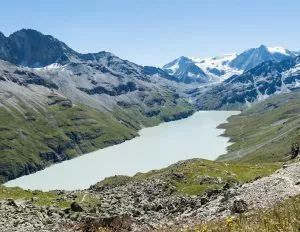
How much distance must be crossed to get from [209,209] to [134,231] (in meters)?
9.62

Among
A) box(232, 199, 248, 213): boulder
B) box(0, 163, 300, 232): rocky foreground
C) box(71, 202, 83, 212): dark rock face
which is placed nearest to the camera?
box(0, 163, 300, 232): rocky foreground

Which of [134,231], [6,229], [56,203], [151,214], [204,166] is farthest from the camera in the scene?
[204,166]

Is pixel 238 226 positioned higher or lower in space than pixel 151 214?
higher

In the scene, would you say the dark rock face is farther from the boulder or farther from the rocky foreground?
the boulder

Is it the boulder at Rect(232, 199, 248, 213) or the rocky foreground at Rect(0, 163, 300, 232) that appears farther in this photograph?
the boulder at Rect(232, 199, 248, 213)

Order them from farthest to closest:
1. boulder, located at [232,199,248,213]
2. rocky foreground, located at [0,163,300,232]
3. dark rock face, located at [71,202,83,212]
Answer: dark rock face, located at [71,202,83,212] < boulder, located at [232,199,248,213] < rocky foreground, located at [0,163,300,232]

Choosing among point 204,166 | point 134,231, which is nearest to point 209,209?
point 134,231

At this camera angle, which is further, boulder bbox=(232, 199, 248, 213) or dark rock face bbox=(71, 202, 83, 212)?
dark rock face bbox=(71, 202, 83, 212)

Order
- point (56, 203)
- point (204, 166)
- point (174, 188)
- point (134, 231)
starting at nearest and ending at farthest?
point (134, 231), point (56, 203), point (174, 188), point (204, 166)

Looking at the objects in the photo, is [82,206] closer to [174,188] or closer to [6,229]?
[6,229]

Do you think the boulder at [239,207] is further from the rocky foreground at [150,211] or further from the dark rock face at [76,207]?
the dark rock face at [76,207]

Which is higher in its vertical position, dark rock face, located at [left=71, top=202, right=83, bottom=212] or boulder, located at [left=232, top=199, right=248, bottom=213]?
dark rock face, located at [left=71, top=202, right=83, bottom=212]

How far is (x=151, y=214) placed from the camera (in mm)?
40875

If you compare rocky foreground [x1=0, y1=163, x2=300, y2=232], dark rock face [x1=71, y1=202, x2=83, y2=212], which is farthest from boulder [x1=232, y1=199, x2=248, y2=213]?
dark rock face [x1=71, y1=202, x2=83, y2=212]
